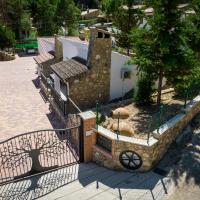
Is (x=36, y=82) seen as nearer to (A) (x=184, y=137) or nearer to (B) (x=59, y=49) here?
(B) (x=59, y=49)

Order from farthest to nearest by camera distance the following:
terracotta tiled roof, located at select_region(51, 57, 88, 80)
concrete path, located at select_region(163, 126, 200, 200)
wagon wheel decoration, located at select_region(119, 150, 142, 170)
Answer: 1. terracotta tiled roof, located at select_region(51, 57, 88, 80)
2. wagon wheel decoration, located at select_region(119, 150, 142, 170)
3. concrete path, located at select_region(163, 126, 200, 200)

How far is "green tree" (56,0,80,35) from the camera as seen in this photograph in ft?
138

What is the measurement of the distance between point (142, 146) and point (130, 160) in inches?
30.5

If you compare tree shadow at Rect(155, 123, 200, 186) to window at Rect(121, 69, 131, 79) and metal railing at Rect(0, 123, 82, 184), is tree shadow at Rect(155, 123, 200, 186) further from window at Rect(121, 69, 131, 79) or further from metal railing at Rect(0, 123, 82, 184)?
window at Rect(121, 69, 131, 79)

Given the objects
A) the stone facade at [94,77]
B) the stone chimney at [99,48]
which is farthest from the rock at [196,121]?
the stone chimney at [99,48]

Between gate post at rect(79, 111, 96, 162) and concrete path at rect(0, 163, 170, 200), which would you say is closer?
concrete path at rect(0, 163, 170, 200)

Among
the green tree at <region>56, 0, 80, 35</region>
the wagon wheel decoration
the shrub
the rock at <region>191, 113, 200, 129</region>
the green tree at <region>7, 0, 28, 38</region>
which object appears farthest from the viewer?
the green tree at <region>56, 0, 80, 35</region>


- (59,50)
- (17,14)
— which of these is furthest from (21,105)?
(17,14)

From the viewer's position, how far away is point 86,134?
1024 centimetres

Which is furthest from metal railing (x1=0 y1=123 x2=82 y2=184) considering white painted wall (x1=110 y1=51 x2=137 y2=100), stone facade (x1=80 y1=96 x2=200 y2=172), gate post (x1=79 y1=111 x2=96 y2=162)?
white painted wall (x1=110 y1=51 x2=137 y2=100)

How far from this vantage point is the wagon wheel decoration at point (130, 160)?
31.3 feet

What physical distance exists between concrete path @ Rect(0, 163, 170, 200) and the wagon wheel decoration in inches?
11.2

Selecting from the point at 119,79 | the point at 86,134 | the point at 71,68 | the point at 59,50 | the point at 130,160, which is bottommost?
the point at 130,160

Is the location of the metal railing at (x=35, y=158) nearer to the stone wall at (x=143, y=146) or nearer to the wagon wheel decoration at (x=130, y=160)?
the stone wall at (x=143, y=146)
